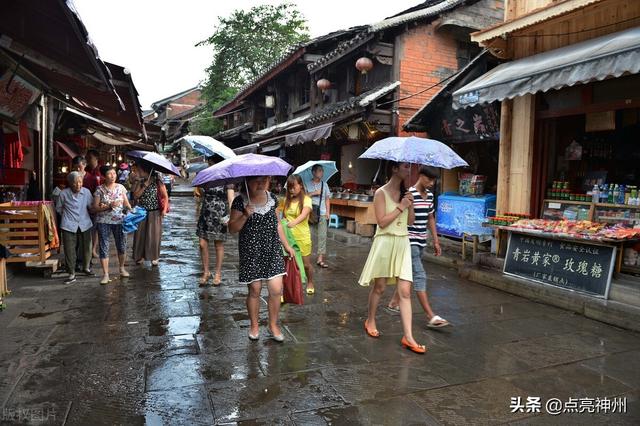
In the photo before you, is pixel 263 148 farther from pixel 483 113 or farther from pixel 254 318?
pixel 254 318

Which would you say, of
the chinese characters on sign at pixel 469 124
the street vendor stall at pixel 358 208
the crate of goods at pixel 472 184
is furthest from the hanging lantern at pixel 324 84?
the crate of goods at pixel 472 184

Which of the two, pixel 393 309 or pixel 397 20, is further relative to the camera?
pixel 397 20

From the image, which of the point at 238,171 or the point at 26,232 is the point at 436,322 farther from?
the point at 26,232

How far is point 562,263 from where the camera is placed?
21.3 ft

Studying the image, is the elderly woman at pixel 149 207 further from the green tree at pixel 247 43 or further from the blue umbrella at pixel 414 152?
the green tree at pixel 247 43

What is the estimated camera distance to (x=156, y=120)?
5103 cm

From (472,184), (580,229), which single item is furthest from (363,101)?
(580,229)

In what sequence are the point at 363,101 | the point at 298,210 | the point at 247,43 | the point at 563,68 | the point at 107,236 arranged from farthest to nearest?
1. the point at 247,43
2. the point at 363,101
3. the point at 107,236
4. the point at 298,210
5. the point at 563,68

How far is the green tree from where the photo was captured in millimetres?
29781

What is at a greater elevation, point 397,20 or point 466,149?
point 397,20

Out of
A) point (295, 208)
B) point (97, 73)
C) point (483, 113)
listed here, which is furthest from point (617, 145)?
point (97, 73)

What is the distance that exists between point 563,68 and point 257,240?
466cm

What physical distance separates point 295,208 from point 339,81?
11134 mm

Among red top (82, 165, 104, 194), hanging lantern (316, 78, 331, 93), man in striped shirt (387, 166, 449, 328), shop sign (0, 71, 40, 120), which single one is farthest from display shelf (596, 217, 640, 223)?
hanging lantern (316, 78, 331, 93)
